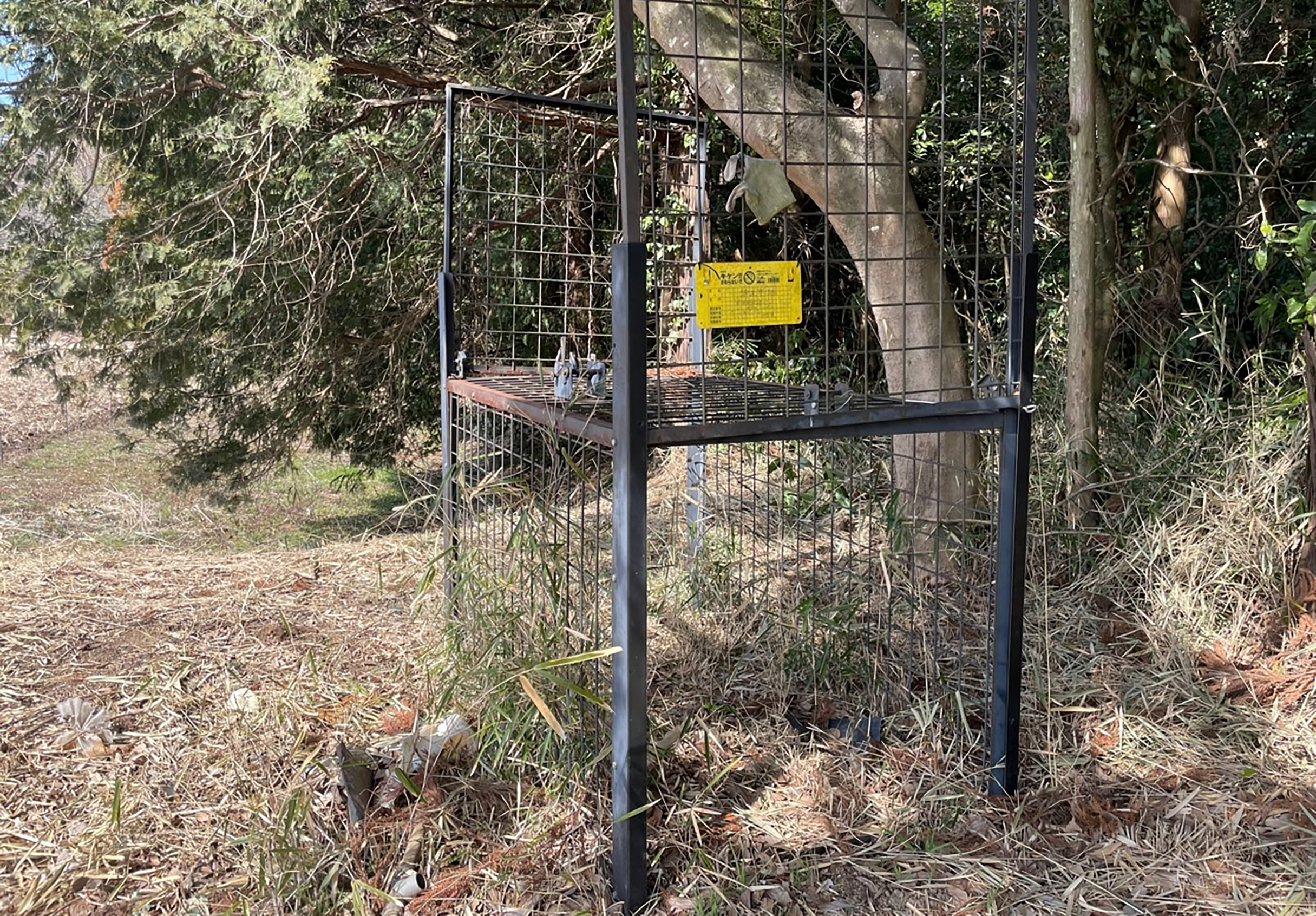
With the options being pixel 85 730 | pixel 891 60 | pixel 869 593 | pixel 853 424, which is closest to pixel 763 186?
pixel 853 424

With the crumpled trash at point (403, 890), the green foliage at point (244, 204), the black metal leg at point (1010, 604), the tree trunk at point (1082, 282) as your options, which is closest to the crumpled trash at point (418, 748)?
the crumpled trash at point (403, 890)

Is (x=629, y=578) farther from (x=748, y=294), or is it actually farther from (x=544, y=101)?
(x=544, y=101)

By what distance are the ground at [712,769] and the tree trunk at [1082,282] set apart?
0.17 metres

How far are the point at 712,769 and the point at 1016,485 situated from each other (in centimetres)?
98

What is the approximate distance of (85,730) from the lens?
2.59 meters

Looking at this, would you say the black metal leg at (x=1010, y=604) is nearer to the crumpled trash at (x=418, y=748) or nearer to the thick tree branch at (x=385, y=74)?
the crumpled trash at (x=418, y=748)

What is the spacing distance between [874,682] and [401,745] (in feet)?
4.22

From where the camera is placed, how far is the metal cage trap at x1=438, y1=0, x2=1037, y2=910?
209 cm

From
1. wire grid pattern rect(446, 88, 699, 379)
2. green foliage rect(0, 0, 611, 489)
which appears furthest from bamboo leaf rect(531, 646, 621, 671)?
green foliage rect(0, 0, 611, 489)

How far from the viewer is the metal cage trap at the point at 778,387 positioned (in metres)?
2.09

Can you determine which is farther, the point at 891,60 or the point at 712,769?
the point at 891,60

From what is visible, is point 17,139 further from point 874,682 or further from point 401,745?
point 874,682

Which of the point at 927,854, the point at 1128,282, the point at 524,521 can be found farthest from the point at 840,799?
the point at 1128,282

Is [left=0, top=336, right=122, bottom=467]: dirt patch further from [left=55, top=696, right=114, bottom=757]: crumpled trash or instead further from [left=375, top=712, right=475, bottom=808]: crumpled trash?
[left=375, top=712, right=475, bottom=808]: crumpled trash
